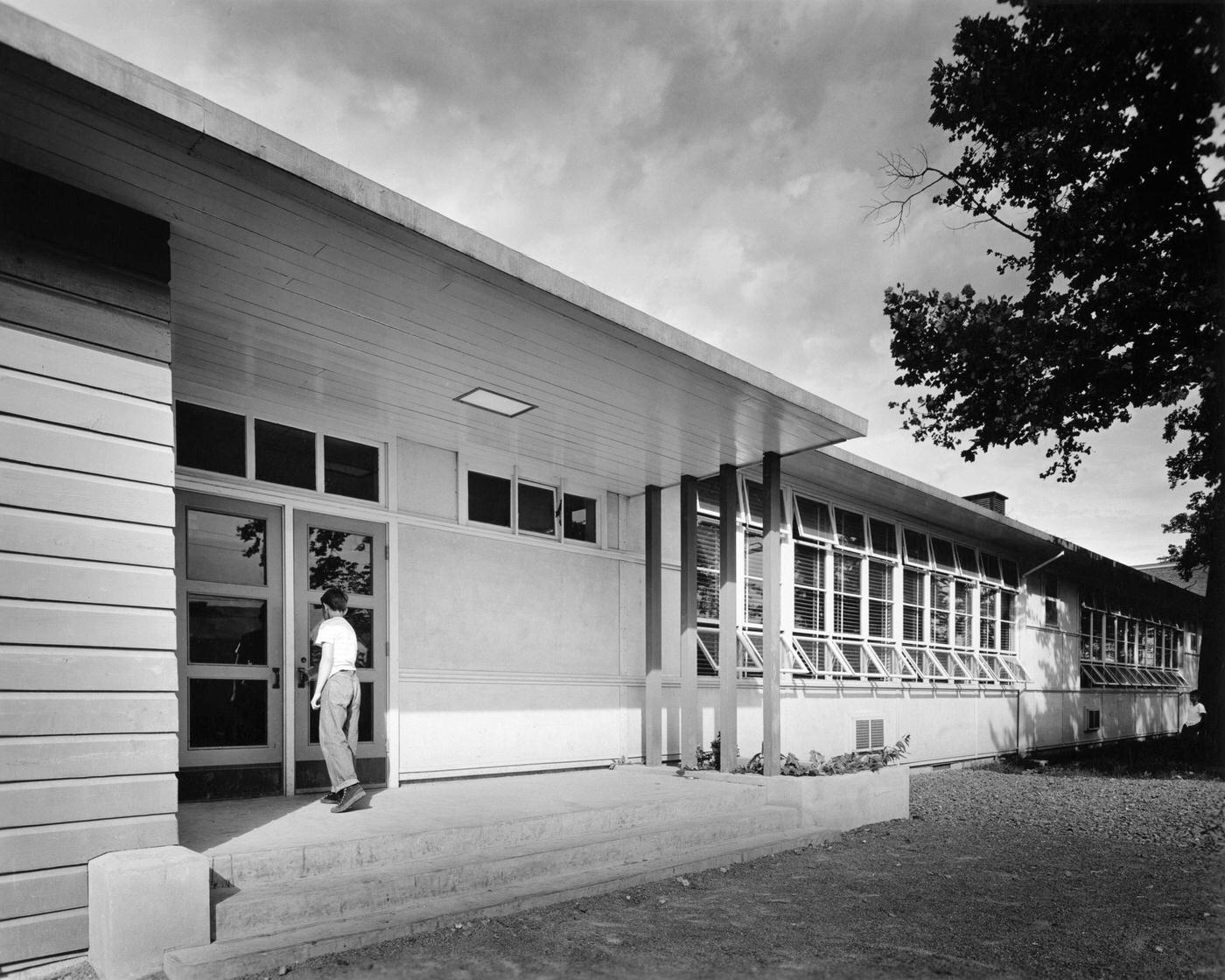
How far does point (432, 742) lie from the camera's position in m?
8.25

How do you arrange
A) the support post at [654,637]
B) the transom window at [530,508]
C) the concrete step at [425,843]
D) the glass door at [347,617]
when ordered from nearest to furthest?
the concrete step at [425,843]
the glass door at [347,617]
the transom window at [530,508]
the support post at [654,637]

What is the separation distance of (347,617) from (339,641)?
1.39 m

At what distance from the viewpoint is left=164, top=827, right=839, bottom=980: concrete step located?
13.3 ft

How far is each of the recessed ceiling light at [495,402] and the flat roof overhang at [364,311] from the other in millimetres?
106

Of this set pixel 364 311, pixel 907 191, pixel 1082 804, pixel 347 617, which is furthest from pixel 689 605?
pixel 907 191

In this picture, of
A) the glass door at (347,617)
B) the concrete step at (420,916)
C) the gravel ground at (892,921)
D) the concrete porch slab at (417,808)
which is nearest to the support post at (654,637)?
the concrete porch slab at (417,808)

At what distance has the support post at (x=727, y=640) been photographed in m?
8.59

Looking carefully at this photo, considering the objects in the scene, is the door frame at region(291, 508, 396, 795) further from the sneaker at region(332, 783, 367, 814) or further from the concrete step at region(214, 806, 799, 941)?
the concrete step at region(214, 806, 799, 941)

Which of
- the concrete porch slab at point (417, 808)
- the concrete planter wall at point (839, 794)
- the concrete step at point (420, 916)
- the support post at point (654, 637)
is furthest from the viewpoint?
the support post at point (654, 637)

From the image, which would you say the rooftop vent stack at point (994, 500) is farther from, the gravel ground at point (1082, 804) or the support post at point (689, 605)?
the support post at point (689, 605)

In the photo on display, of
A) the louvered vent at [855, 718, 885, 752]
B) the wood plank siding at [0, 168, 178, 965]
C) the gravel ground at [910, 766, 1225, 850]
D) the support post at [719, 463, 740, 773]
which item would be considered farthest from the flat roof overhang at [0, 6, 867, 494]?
the louvered vent at [855, 718, 885, 752]

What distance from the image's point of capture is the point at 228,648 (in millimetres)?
7086

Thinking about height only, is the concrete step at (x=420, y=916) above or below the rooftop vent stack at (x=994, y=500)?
below

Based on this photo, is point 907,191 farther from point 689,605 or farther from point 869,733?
point 689,605
